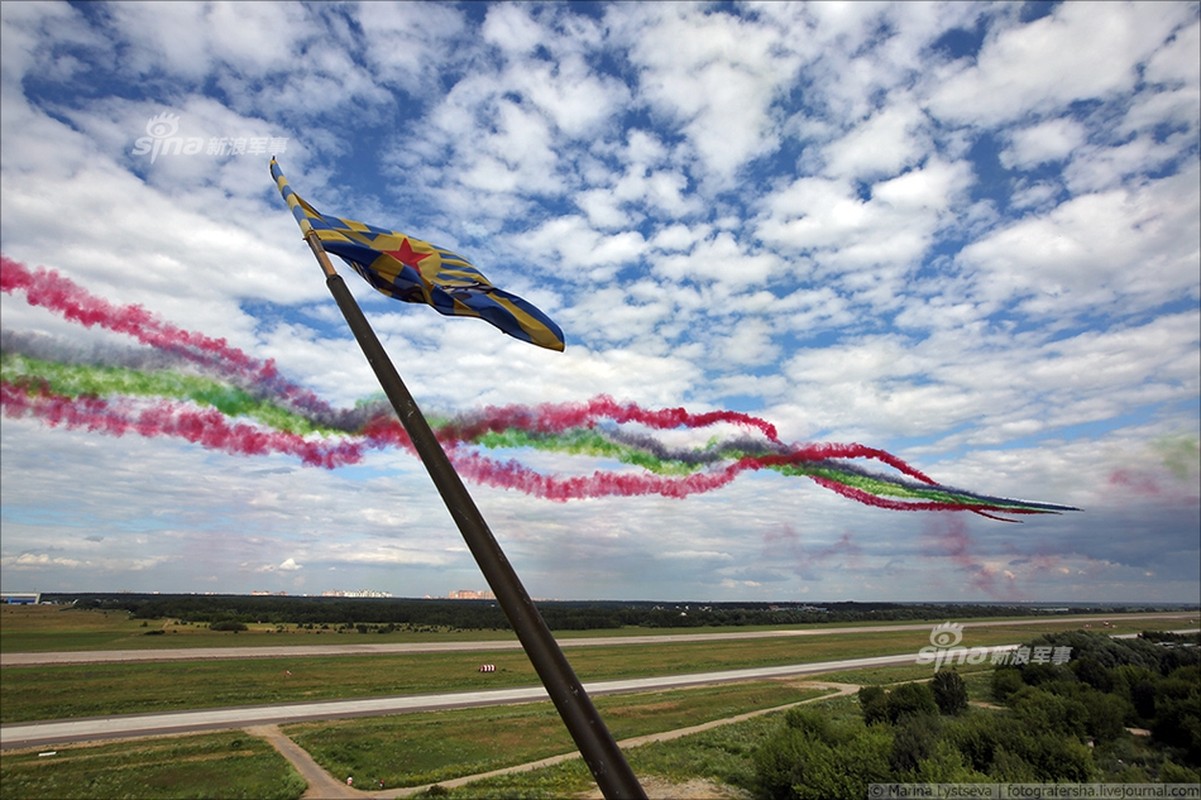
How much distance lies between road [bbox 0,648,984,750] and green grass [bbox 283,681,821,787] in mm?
2362

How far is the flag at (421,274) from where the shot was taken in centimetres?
650

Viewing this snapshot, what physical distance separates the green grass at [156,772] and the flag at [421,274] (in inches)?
882

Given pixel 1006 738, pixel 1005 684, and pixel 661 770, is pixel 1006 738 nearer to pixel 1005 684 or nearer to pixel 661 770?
pixel 661 770

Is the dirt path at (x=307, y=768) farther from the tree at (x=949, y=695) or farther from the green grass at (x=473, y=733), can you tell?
the tree at (x=949, y=695)

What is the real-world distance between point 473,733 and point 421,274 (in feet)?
101

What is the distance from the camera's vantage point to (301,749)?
2856 centimetres

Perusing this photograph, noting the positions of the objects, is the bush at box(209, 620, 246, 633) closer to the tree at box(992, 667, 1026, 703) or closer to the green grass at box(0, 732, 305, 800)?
the green grass at box(0, 732, 305, 800)

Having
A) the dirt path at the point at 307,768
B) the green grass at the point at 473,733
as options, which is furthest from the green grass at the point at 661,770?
the dirt path at the point at 307,768

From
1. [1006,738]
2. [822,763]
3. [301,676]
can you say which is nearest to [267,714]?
[301,676]

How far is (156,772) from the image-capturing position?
978 inches

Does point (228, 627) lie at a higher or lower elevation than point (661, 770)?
lower

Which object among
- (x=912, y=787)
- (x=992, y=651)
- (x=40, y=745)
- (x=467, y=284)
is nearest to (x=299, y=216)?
(x=467, y=284)

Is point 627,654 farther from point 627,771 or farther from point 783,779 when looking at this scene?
point 627,771

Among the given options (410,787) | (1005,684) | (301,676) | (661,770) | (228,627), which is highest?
(410,787)
